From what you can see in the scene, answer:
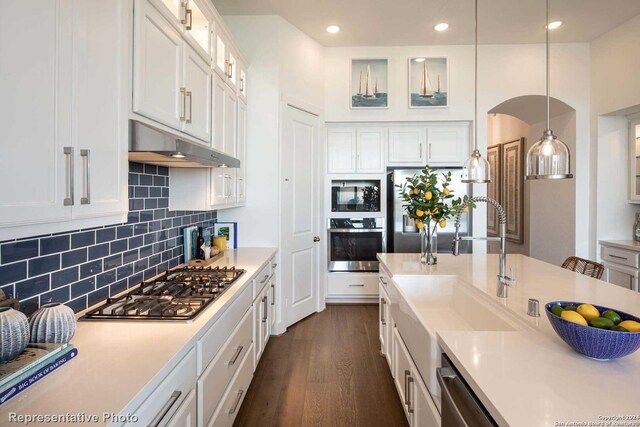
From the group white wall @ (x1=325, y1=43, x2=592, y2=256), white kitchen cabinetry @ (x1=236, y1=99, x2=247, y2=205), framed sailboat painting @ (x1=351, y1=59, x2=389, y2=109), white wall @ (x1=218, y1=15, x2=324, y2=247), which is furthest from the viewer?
framed sailboat painting @ (x1=351, y1=59, x2=389, y2=109)

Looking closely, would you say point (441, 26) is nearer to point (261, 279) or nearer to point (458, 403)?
point (261, 279)

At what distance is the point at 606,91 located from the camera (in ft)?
12.6

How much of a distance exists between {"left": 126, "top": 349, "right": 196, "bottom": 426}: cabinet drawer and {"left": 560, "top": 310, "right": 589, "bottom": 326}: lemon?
1216 mm

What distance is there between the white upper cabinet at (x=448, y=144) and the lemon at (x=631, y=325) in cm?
342

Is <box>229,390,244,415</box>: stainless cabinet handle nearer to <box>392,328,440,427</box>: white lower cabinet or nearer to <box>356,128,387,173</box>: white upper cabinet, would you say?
<box>392,328,440,427</box>: white lower cabinet

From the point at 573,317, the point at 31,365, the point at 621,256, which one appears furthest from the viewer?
the point at 621,256

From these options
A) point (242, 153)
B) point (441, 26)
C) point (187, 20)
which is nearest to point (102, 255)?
point (187, 20)

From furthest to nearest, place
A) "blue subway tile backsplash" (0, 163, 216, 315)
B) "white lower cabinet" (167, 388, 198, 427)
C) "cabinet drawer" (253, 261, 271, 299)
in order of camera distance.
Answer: "cabinet drawer" (253, 261, 271, 299)
"blue subway tile backsplash" (0, 163, 216, 315)
"white lower cabinet" (167, 388, 198, 427)

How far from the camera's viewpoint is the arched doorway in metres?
4.17

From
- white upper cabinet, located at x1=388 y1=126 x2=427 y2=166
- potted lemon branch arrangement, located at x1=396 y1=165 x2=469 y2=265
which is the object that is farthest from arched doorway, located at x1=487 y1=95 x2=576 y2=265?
potted lemon branch arrangement, located at x1=396 y1=165 x2=469 y2=265

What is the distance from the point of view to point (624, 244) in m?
3.64

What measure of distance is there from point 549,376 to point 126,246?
1.94 meters

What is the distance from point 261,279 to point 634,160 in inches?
164

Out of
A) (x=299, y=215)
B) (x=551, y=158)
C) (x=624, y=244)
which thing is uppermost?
(x=551, y=158)
